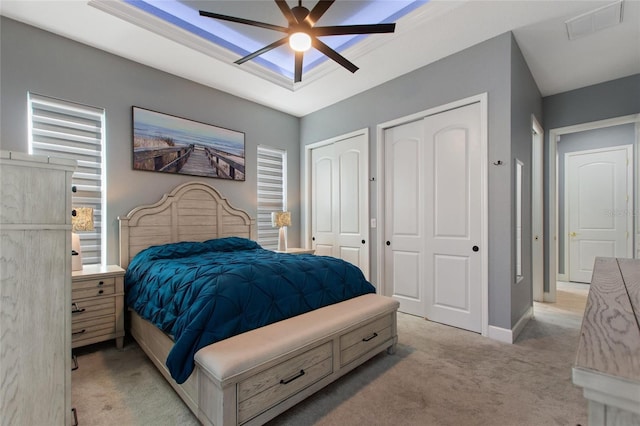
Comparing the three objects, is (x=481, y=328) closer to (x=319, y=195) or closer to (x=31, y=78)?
(x=319, y=195)

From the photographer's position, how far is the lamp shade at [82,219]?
254cm

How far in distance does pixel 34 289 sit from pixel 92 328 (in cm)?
160

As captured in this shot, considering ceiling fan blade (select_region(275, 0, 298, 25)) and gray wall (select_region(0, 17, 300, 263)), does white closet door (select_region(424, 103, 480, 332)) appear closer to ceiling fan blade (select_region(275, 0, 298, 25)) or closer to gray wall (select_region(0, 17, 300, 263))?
ceiling fan blade (select_region(275, 0, 298, 25))

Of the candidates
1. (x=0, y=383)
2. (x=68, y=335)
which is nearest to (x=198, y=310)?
(x=68, y=335)

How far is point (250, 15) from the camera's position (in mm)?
2832

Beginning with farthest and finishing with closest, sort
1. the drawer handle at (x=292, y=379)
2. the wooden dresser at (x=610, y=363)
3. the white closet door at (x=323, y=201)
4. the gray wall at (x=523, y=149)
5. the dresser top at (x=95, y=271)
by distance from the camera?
the white closet door at (x=323, y=201) < the gray wall at (x=523, y=149) < the dresser top at (x=95, y=271) < the drawer handle at (x=292, y=379) < the wooden dresser at (x=610, y=363)

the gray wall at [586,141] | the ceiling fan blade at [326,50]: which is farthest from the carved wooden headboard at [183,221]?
the gray wall at [586,141]

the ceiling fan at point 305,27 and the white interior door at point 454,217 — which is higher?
the ceiling fan at point 305,27

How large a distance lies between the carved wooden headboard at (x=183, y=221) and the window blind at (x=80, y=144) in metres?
0.28

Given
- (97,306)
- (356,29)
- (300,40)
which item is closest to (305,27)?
(300,40)

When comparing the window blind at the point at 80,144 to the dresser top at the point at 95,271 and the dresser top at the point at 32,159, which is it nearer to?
the dresser top at the point at 95,271

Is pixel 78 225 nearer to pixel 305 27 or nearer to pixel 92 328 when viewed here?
pixel 92 328

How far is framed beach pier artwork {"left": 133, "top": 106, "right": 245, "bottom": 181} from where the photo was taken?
10.8ft

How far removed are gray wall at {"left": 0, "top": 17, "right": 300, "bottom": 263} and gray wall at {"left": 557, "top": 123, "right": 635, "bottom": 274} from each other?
5.42 meters
